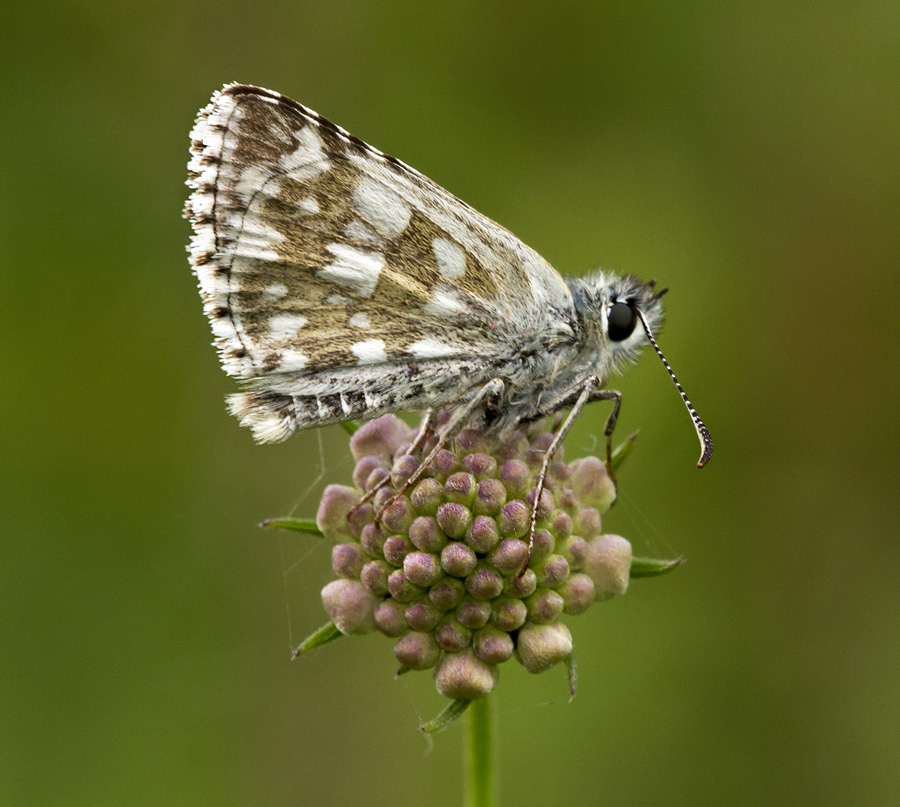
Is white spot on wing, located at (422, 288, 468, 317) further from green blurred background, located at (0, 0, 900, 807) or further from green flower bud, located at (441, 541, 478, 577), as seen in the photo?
green blurred background, located at (0, 0, 900, 807)

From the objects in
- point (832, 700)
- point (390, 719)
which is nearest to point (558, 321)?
point (832, 700)

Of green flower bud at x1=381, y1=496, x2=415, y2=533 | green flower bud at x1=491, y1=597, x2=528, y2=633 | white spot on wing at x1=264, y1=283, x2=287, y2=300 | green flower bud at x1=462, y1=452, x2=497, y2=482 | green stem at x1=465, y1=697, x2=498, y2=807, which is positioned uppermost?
white spot on wing at x1=264, y1=283, x2=287, y2=300

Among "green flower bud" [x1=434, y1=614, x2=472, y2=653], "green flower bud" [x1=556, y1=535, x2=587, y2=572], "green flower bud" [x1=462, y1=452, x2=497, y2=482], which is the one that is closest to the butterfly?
"green flower bud" [x1=462, y1=452, x2=497, y2=482]

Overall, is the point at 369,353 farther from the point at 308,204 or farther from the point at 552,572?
the point at 552,572

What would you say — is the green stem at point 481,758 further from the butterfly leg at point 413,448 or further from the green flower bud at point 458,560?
the butterfly leg at point 413,448

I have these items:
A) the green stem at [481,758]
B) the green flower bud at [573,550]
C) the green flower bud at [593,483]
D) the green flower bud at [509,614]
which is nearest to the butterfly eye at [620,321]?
the green flower bud at [593,483]

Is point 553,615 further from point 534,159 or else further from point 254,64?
point 254,64
